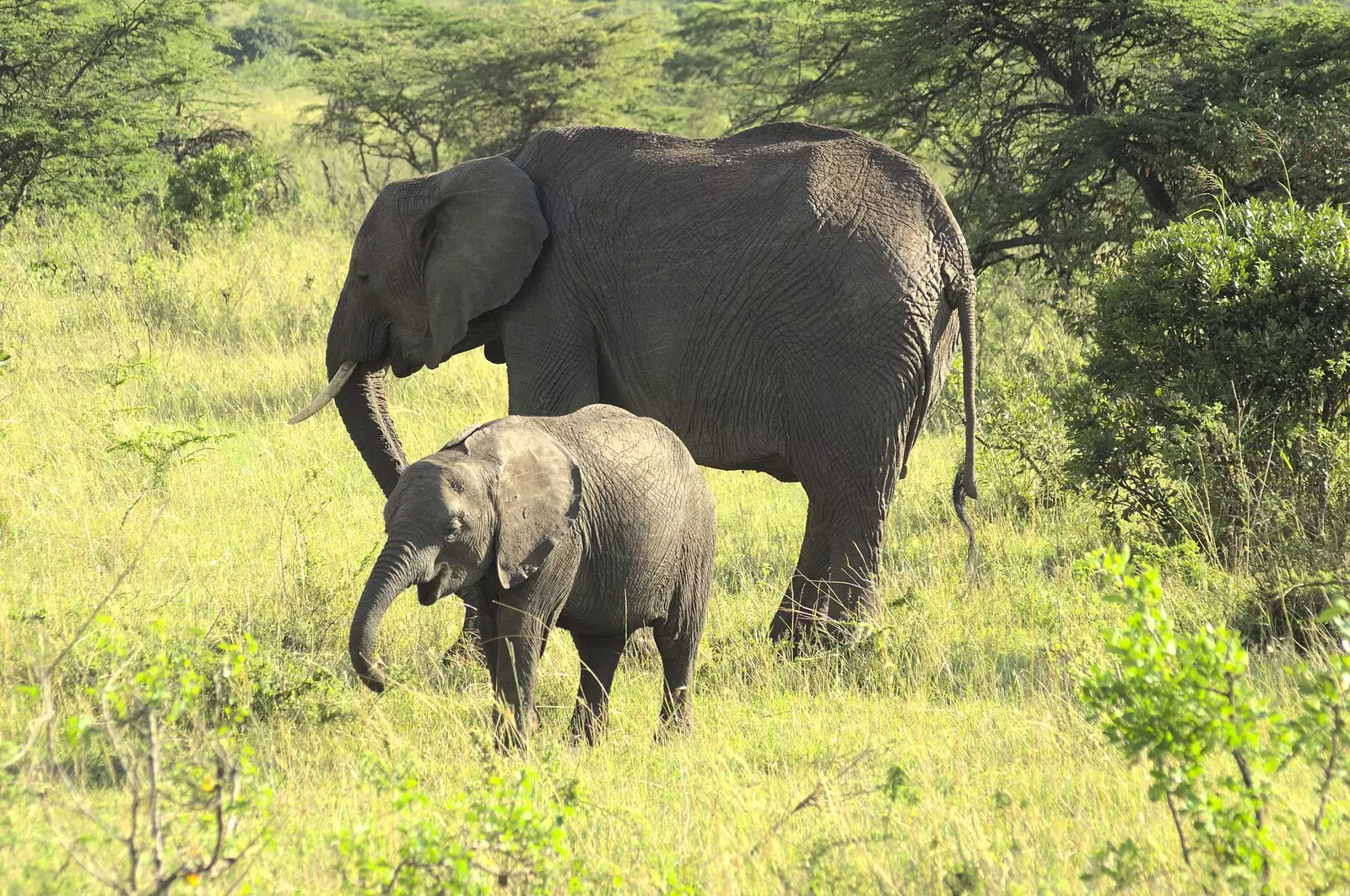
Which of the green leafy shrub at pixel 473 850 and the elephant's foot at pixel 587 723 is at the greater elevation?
the green leafy shrub at pixel 473 850

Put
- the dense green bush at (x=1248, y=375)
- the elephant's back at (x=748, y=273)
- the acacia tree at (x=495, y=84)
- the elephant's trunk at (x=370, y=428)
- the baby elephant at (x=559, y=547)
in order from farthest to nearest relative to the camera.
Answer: the acacia tree at (x=495, y=84) < the elephant's trunk at (x=370, y=428) < the dense green bush at (x=1248, y=375) < the elephant's back at (x=748, y=273) < the baby elephant at (x=559, y=547)

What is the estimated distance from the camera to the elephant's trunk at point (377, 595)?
3902 millimetres

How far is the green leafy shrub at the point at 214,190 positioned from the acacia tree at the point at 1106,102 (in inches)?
235

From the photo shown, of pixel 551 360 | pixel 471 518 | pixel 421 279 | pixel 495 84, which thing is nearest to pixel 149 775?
pixel 471 518

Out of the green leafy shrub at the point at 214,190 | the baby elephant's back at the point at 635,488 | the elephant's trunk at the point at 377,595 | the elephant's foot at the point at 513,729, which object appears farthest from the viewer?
the green leafy shrub at the point at 214,190

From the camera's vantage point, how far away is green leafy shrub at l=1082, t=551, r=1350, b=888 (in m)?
3.29

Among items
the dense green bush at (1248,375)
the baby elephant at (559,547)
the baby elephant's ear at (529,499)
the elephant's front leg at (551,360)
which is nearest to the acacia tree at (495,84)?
the elephant's front leg at (551,360)

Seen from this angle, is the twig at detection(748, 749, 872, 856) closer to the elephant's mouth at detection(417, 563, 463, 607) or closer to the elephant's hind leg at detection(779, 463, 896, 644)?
the elephant's mouth at detection(417, 563, 463, 607)

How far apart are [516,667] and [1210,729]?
78.7 inches

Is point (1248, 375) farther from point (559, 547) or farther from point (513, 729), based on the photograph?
point (513, 729)

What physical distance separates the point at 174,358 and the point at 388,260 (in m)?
5.07

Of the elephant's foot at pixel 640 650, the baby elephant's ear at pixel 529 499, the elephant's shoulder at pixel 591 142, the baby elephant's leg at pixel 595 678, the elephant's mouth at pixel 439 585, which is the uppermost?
the elephant's shoulder at pixel 591 142

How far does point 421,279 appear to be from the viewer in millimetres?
6836

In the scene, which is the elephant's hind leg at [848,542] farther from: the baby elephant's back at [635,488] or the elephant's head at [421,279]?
the elephant's head at [421,279]
